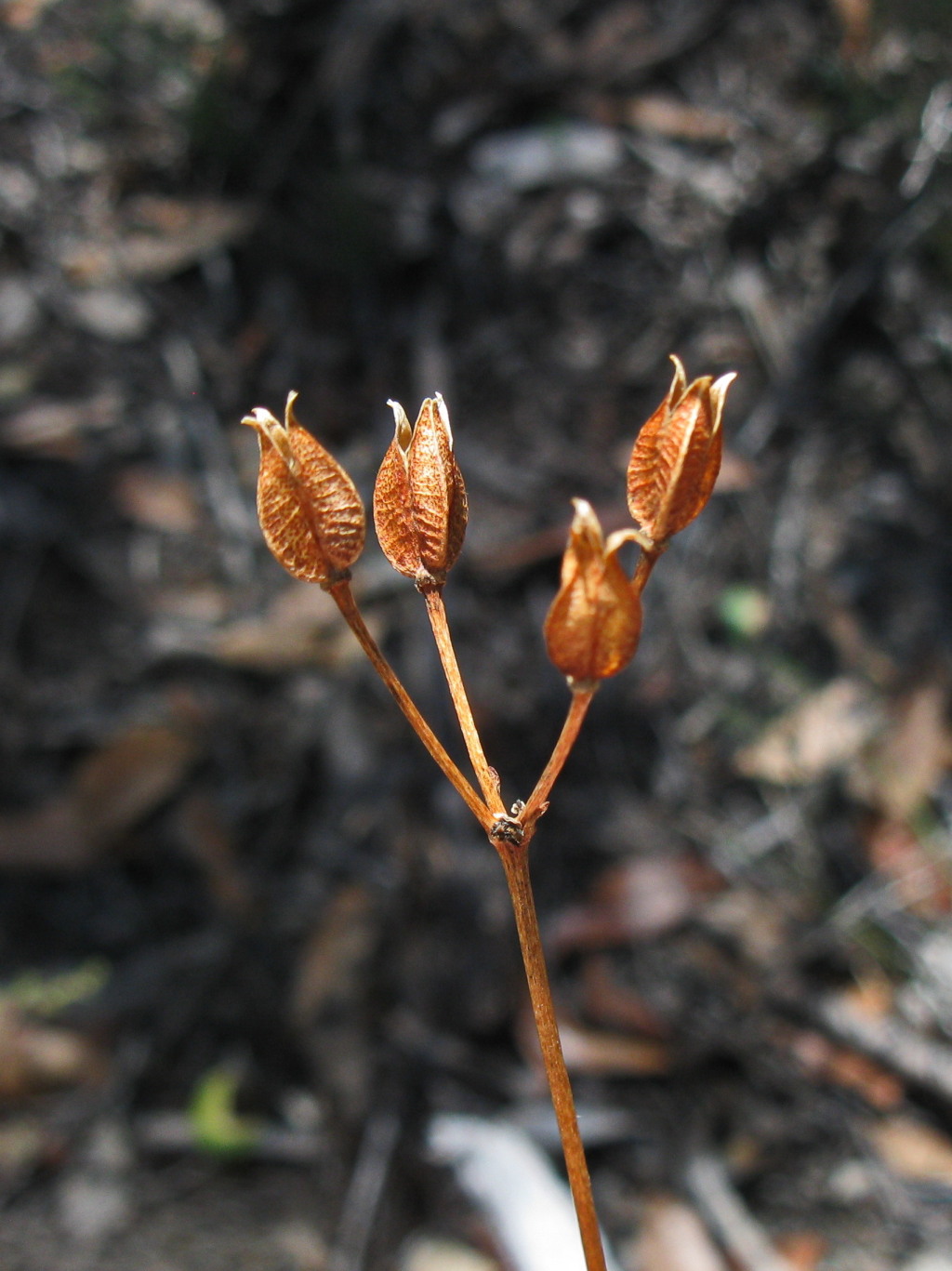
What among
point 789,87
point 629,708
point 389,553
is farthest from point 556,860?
point 789,87

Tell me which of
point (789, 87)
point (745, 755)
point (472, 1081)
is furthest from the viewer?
point (789, 87)

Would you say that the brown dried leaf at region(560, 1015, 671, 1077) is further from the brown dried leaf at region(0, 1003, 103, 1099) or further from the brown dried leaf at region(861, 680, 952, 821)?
the brown dried leaf at region(0, 1003, 103, 1099)

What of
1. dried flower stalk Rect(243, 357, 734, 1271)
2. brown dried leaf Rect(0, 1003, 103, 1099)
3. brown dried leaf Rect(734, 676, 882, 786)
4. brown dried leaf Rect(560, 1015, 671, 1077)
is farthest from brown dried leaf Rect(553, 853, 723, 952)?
dried flower stalk Rect(243, 357, 734, 1271)

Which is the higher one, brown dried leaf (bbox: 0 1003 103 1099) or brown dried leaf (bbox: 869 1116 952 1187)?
brown dried leaf (bbox: 0 1003 103 1099)

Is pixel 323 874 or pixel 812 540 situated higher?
pixel 812 540

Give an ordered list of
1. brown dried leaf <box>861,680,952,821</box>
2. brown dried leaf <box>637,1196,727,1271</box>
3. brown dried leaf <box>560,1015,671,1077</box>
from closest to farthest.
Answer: brown dried leaf <box>637,1196,727,1271</box>
brown dried leaf <box>560,1015,671,1077</box>
brown dried leaf <box>861,680,952,821</box>

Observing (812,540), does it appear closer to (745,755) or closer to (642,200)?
(745,755)
